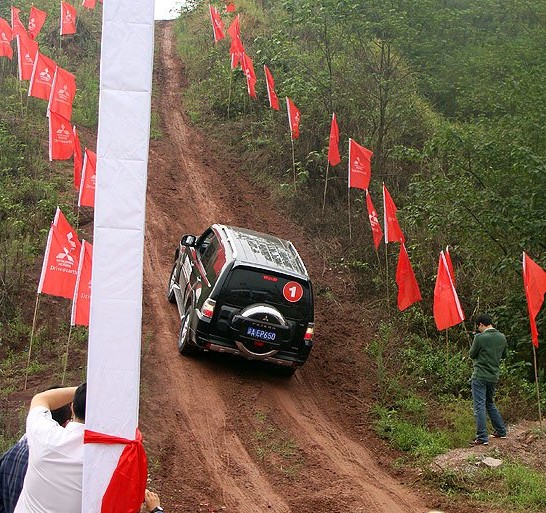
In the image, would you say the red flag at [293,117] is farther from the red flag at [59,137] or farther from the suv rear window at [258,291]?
the suv rear window at [258,291]

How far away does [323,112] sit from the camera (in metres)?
21.2

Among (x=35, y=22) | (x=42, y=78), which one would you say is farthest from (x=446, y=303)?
(x=35, y=22)

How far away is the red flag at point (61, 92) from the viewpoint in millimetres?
15977

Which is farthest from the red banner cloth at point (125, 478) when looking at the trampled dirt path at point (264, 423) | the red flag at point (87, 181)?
the red flag at point (87, 181)

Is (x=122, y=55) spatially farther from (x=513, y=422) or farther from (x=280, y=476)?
(x=513, y=422)

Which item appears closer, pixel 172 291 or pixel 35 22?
pixel 172 291

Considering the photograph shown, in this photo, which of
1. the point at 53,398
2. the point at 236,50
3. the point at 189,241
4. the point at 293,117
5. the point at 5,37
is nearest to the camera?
the point at 53,398

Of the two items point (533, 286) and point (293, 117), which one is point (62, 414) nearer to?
point (533, 286)

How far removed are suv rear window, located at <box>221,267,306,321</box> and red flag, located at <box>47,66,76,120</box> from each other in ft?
22.0

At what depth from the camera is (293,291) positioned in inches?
458

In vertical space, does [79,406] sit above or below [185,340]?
above

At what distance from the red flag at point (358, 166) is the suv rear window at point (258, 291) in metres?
4.96

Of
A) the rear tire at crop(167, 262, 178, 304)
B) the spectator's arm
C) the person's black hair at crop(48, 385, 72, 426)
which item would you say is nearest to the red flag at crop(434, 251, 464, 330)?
the rear tire at crop(167, 262, 178, 304)

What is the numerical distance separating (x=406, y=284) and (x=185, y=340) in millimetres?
4014
